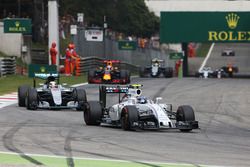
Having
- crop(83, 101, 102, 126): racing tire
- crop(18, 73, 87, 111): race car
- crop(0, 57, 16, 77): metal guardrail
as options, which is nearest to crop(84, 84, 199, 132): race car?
crop(83, 101, 102, 126): racing tire

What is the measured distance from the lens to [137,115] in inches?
576

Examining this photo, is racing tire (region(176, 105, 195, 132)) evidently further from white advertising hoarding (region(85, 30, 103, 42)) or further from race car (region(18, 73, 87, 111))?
white advertising hoarding (region(85, 30, 103, 42))

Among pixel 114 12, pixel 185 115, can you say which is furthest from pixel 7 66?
pixel 114 12

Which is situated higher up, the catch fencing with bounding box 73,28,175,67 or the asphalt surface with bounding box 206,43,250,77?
the catch fencing with bounding box 73,28,175,67

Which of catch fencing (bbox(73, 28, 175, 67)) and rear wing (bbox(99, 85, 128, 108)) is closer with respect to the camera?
rear wing (bbox(99, 85, 128, 108))

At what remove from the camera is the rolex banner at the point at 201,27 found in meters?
59.1

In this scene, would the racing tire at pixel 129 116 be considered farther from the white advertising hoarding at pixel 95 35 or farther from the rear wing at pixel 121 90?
the white advertising hoarding at pixel 95 35

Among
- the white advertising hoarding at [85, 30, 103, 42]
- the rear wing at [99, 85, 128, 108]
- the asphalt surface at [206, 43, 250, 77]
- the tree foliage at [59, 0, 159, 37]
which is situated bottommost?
the asphalt surface at [206, 43, 250, 77]

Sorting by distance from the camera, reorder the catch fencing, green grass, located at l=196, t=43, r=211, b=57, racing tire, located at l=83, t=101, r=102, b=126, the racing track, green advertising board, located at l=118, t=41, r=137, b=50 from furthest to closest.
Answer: green grass, located at l=196, t=43, r=211, b=57, green advertising board, located at l=118, t=41, r=137, b=50, the catch fencing, racing tire, located at l=83, t=101, r=102, b=126, the racing track

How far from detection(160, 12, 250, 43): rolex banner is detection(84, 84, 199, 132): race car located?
144ft

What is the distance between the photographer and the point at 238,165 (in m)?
9.78

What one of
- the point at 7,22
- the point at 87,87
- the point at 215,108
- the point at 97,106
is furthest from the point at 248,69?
the point at 97,106

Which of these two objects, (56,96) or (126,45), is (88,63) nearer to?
(126,45)

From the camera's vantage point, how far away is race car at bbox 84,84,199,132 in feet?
48.1
